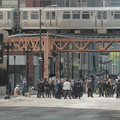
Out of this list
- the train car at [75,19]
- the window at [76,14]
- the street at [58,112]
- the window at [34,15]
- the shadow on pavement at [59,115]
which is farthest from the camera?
the window at [34,15]

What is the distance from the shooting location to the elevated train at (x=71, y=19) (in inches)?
1622

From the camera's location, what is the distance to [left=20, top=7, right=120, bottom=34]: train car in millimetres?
41188

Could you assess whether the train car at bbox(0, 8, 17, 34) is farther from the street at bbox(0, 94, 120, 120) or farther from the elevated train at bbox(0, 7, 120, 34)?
the street at bbox(0, 94, 120, 120)

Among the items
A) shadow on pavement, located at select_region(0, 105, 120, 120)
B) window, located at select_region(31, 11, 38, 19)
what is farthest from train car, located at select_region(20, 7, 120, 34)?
shadow on pavement, located at select_region(0, 105, 120, 120)

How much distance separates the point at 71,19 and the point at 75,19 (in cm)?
45

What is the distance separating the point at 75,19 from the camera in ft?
137

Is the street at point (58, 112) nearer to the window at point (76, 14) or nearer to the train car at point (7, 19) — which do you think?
the window at point (76, 14)

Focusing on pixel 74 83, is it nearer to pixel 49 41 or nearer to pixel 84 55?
pixel 49 41

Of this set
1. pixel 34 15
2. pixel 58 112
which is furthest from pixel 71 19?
pixel 58 112

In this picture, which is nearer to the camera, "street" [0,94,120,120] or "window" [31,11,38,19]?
"street" [0,94,120,120]

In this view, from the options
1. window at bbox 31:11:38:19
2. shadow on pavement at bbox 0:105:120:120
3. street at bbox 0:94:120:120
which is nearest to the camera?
shadow on pavement at bbox 0:105:120:120

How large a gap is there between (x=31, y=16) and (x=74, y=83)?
16613mm

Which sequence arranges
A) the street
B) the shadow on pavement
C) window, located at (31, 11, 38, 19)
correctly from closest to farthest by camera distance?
the shadow on pavement, the street, window, located at (31, 11, 38, 19)

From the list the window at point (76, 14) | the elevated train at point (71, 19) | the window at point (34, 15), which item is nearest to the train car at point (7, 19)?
the elevated train at point (71, 19)
